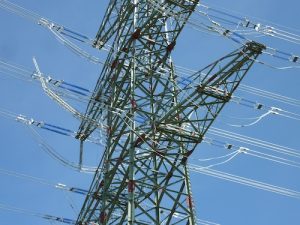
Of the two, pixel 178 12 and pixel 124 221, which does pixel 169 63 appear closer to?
pixel 178 12

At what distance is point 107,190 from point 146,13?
23.4 ft

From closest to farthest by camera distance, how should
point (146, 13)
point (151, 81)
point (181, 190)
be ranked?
point (181, 190), point (151, 81), point (146, 13)

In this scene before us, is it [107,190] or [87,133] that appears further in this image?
[87,133]

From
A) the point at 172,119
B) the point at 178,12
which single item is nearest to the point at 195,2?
the point at 178,12

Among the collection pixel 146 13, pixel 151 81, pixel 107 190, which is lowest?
pixel 107 190

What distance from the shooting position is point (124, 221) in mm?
20391

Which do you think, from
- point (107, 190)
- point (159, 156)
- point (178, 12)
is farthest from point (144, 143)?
point (178, 12)

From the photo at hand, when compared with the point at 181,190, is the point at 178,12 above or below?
above

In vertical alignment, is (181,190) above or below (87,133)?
below

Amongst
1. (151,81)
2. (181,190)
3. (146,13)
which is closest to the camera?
(181,190)

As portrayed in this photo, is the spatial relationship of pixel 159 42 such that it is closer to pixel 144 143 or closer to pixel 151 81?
pixel 151 81

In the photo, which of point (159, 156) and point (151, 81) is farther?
point (151, 81)

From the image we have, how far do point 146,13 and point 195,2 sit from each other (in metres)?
2.09

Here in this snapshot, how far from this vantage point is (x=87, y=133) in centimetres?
2591
